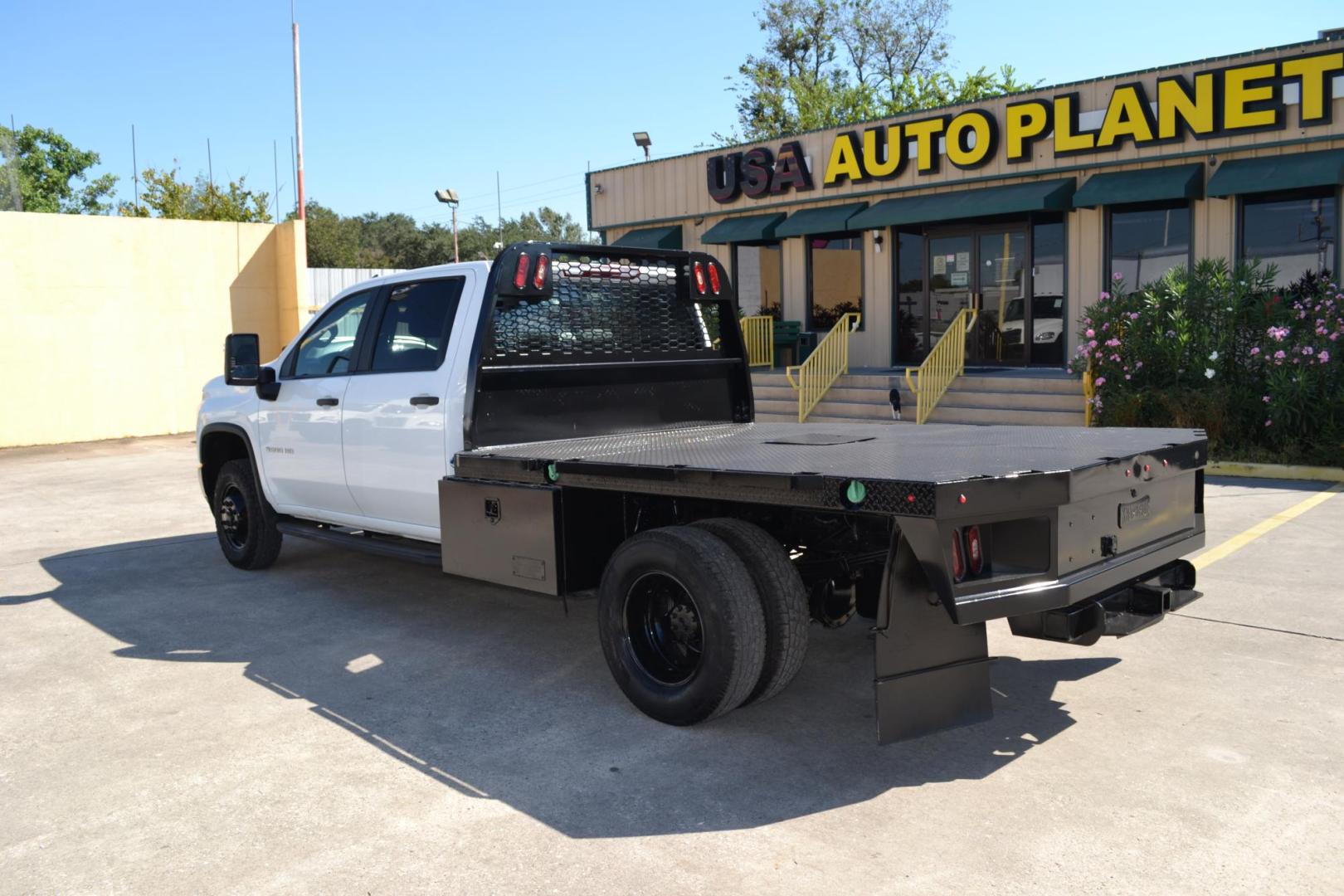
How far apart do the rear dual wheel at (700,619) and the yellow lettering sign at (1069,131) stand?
13.6 m

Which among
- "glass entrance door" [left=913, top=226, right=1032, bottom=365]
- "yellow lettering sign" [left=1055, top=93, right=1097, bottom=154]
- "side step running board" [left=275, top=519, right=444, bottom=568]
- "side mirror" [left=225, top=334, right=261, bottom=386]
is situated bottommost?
"side step running board" [left=275, top=519, right=444, bottom=568]

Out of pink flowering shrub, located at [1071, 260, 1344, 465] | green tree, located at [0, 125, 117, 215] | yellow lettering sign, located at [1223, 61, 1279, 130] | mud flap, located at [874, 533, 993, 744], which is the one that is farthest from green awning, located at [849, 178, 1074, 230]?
green tree, located at [0, 125, 117, 215]

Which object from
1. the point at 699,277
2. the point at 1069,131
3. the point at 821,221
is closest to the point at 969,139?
the point at 1069,131

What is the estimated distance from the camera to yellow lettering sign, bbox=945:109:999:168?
17.0 m

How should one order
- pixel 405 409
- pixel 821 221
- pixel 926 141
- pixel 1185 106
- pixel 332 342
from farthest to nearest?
1. pixel 821 221
2. pixel 926 141
3. pixel 1185 106
4. pixel 332 342
5. pixel 405 409

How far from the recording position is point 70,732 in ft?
15.3

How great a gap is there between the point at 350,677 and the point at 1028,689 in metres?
3.21

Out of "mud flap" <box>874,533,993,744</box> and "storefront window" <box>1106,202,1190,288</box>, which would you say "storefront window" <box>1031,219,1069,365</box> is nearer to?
"storefront window" <box>1106,202,1190,288</box>

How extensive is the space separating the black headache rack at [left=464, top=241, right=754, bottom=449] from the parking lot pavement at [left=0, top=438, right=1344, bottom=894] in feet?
4.11

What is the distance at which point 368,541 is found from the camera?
647cm

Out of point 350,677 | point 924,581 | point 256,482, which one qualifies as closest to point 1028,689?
point 924,581

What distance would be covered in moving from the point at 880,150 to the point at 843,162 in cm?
78

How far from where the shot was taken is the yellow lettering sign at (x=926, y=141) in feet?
58.0

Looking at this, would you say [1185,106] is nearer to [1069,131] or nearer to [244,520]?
[1069,131]
